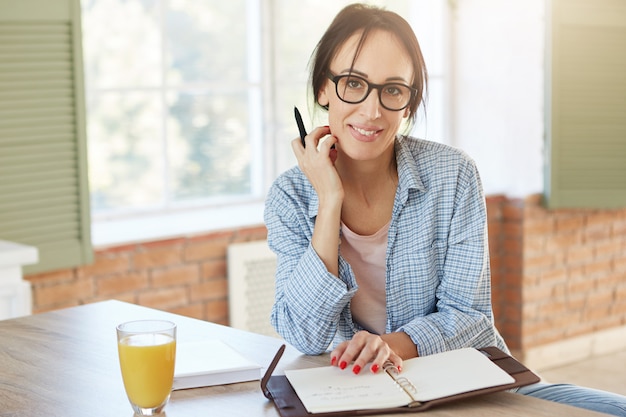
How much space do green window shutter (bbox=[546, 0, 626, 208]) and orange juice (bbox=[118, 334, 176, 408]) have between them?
10.1 feet

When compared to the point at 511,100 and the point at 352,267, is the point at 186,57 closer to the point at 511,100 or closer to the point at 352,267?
the point at 511,100

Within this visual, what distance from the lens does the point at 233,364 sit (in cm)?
147

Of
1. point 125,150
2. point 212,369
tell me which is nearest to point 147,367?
point 212,369

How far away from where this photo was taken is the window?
3.38m

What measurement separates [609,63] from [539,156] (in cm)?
50

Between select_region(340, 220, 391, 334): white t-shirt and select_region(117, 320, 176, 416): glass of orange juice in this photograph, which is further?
select_region(340, 220, 391, 334): white t-shirt

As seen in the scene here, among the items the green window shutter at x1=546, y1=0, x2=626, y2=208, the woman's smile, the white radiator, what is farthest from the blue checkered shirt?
the green window shutter at x1=546, y1=0, x2=626, y2=208

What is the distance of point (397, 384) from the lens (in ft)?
4.53

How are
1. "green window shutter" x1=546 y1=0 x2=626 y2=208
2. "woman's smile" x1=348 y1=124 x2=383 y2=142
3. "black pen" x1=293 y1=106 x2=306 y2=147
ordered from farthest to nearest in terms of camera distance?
"green window shutter" x1=546 y1=0 x2=626 y2=208 → "black pen" x1=293 y1=106 x2=306 y2=147 → "woman's smile" x1=348 y1=124 x2=383 y2=142

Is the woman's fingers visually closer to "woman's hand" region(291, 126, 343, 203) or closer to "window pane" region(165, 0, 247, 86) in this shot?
"woman's hand" region(291, 126, 343, 203)

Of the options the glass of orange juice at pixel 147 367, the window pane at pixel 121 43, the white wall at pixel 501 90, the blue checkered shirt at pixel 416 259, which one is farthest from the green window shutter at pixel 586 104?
the glass of orange juice at pixel 147 367

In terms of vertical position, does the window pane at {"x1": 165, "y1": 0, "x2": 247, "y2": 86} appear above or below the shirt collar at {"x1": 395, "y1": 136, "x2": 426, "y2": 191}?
above

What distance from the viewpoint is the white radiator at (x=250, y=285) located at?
11.5 ft

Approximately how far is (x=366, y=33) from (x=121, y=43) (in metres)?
1.70
